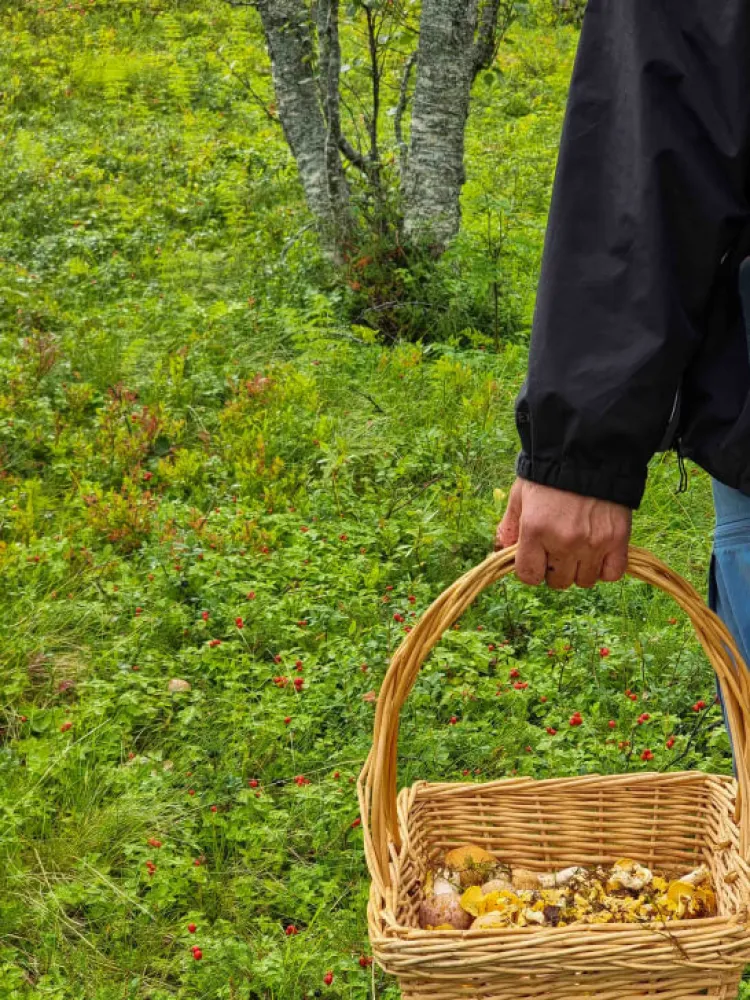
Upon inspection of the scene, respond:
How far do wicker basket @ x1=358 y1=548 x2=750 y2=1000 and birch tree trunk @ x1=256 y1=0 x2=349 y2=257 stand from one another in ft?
17.5

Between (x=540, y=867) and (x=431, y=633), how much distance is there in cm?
77

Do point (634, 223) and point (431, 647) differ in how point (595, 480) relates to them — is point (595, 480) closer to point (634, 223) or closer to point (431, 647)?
point (634, 223)

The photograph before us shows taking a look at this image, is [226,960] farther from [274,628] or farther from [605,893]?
[274,628]

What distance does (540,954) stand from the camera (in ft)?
5.98

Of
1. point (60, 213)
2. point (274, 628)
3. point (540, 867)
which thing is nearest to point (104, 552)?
point (274, 628)

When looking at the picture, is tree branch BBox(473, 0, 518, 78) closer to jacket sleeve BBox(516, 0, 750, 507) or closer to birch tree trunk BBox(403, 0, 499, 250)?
birch tree trunk BBox(403, 0, 499, 250)

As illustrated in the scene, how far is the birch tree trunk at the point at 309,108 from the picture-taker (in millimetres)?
7039

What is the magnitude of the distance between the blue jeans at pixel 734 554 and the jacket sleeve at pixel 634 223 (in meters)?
0.17

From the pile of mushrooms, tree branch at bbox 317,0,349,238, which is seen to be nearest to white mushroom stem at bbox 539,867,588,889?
the pile of mushrooms

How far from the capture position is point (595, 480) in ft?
5.74

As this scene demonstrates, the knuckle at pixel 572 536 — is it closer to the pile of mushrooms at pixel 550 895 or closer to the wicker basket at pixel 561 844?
the wicker basket at pixel 561 844

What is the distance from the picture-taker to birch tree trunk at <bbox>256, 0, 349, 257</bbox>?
7039 millimetres

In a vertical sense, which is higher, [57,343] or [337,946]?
[57,343]

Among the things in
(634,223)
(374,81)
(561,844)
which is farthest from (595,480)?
(374,81)
